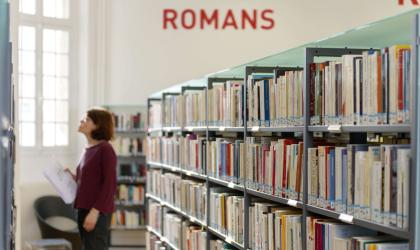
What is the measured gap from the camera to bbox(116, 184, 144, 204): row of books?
9.89m

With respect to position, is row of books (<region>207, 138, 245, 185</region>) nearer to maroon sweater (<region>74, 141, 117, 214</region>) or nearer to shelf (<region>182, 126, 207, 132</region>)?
shelf (<region>182, 126, 207, 132</region>)

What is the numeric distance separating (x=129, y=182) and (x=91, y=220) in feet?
14.9

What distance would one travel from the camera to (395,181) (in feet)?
9.16

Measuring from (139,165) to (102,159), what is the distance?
4405 mm

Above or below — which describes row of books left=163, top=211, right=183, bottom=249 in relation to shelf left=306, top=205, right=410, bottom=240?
below

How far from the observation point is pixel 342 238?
3346 mm

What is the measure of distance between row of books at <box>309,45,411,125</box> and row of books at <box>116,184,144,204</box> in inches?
255

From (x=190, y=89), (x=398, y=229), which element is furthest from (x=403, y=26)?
(x=190, y=89)

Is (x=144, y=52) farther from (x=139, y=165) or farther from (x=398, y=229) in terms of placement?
(x=398, y=229)

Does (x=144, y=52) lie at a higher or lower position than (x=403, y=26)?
higher

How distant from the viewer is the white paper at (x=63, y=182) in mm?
5855

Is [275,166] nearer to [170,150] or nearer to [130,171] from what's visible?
[170,150]

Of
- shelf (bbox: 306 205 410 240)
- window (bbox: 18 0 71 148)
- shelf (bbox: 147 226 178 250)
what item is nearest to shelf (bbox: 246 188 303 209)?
shelf (bbox: 306 205 410 240)

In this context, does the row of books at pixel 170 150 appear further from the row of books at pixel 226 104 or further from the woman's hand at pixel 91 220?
the woman's hand at pixel 91 220
